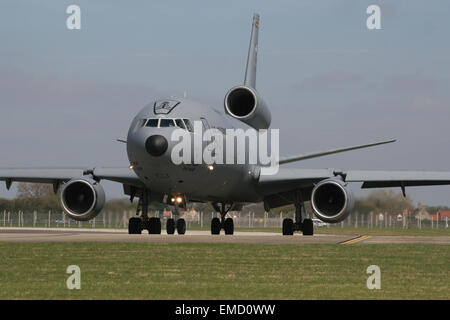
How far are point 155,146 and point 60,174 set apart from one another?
8.96m

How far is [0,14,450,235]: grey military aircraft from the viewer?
2959 centimetres

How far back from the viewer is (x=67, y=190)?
31.9 metres

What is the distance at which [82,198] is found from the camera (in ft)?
106

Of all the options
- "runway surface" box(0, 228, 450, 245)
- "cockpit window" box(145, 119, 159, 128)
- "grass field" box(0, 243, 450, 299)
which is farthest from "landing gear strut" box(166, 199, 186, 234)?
"grass field" box(0, 243, 450, 299)

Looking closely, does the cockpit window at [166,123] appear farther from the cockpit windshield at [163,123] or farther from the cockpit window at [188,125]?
the cockpit window at [188,125]

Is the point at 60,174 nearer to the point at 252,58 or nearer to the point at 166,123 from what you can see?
the point at 166,123

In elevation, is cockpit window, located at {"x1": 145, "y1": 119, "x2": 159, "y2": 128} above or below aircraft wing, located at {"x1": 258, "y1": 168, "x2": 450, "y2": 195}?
above

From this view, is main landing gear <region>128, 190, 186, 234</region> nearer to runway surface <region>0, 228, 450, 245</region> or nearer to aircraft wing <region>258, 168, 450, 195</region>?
runway surface <region>0, 228, 450, 245</region>

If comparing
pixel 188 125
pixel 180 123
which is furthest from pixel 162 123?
pixel 188 125

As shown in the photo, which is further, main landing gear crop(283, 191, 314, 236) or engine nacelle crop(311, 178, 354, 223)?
main landing gear crop(283, 191, 314, 236)

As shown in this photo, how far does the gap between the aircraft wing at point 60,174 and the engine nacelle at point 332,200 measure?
7.44 m

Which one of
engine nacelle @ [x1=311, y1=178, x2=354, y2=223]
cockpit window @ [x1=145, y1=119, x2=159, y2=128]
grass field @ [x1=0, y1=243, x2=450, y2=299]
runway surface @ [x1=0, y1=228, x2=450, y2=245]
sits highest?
cockpit window @ [x1=145, y1=119, x2=159, y2=128]

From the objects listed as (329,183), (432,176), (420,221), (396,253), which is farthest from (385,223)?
(396,253)
